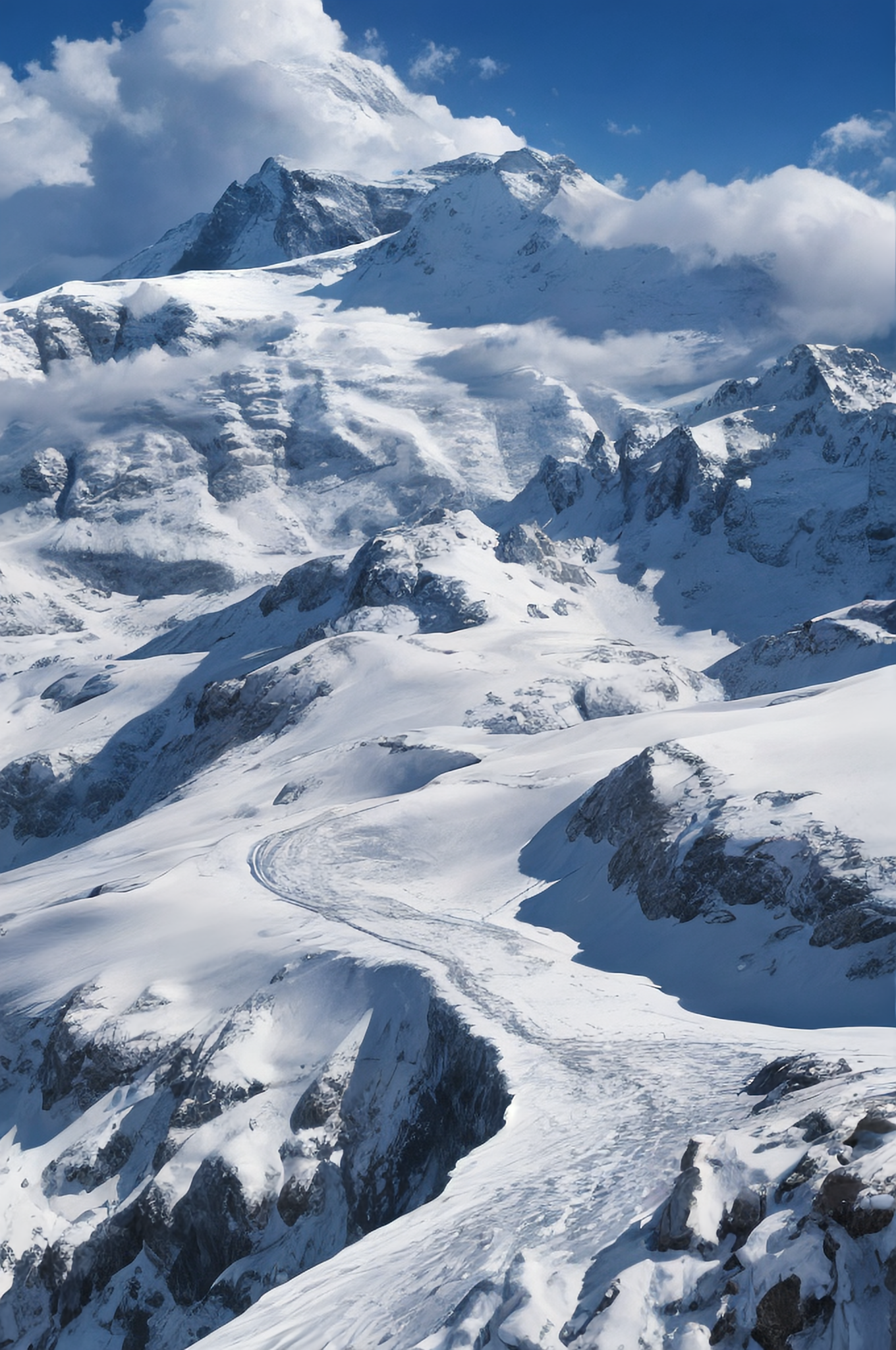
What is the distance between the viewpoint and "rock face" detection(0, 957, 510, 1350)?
25.3 m

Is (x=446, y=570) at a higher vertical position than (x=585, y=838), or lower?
higher

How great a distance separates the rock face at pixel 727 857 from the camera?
26.7 metres

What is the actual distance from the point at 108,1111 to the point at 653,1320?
25.9 m

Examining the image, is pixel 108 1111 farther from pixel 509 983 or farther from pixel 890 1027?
pixel 890 1027

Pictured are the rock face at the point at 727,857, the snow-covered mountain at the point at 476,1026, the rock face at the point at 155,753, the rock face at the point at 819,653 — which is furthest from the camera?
the rock face at the point at 155,753

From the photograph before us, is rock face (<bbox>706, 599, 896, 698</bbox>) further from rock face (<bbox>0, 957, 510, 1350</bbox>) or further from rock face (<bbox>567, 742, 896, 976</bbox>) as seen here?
rock face (<bbox>0, 957, 510, 1350</bbox>)

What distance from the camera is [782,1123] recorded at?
1366 centimetres

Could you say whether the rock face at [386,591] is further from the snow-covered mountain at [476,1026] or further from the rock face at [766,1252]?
the rock face at [766,1252]

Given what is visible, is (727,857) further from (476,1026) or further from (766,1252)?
(766,1252)

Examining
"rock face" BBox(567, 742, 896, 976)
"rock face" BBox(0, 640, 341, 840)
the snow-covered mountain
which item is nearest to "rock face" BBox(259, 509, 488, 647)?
"rock face" BBox(0, 640, 341, 840)

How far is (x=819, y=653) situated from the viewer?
80750 mm

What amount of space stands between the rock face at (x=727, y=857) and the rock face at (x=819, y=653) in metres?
40.1

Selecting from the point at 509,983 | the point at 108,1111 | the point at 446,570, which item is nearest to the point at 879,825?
the point at 509,983

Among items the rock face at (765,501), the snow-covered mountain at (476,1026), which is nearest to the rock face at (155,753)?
the snow-covered mountain at (476,1026)
